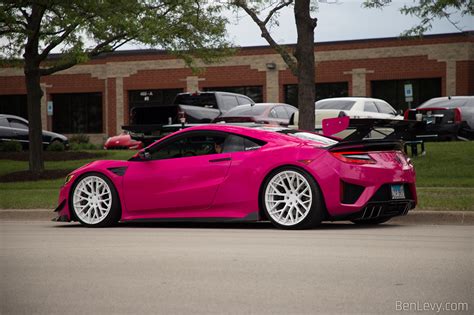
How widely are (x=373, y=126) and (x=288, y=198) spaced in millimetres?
1476

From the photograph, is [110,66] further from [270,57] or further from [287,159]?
[287,159]

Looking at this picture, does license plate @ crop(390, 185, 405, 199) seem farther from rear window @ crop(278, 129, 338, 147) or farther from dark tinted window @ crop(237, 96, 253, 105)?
Result: dark tinted window @ crop(237, 96, 253, 105)

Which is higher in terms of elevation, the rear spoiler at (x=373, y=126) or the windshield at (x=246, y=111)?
the windshield at (x=246, y=111)

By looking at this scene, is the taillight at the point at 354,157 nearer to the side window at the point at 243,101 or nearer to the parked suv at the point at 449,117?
the parked suv at the point at 449,117

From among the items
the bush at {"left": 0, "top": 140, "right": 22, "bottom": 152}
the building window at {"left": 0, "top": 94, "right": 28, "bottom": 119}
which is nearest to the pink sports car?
the bush at {"left": 0, "top": 140, "right": 22, "bottom": 152}

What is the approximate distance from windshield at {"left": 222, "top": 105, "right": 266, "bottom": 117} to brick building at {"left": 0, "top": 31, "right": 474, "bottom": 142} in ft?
60.3

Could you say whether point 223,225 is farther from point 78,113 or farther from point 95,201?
point 78,113

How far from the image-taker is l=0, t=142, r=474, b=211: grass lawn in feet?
47.0

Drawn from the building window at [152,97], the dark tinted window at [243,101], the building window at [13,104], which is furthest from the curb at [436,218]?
the building window at [13,104]

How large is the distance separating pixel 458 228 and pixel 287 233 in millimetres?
2265

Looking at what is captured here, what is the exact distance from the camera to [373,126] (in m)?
11.6

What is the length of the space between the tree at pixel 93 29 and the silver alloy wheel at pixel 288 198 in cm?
1190

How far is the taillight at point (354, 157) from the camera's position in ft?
36.2

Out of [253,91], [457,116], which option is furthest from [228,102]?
[253,91]
